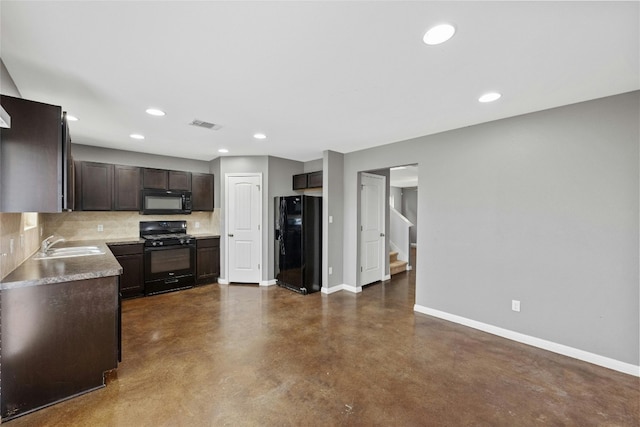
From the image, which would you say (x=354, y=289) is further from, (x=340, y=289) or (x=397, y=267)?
(x=397, y=267)

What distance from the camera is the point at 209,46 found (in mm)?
1662

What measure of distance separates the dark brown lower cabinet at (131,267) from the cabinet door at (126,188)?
2.33 feet

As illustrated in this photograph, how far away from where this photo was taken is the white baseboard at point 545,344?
2322mm

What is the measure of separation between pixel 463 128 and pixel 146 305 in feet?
16.3

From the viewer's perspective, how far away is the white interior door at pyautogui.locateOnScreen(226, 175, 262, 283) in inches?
195

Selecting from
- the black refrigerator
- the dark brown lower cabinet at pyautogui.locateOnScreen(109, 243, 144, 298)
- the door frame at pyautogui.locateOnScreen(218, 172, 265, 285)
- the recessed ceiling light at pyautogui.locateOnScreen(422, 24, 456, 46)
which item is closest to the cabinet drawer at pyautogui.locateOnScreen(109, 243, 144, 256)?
the dark brown lower cabinet at pyautogui.locateOnScreen(109, 243, 144, 298)

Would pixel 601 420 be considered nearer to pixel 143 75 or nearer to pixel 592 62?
pixel 592 62

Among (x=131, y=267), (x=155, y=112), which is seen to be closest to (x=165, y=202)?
(x=131, y=267)

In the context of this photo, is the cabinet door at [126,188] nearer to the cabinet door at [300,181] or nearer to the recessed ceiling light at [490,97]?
the cabinet door at [300,181]

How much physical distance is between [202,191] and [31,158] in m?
3.28

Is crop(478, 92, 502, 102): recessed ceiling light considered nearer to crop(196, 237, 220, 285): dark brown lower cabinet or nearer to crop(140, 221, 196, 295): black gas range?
crop(196, 237, 220, 285): dark brown lower cabinet

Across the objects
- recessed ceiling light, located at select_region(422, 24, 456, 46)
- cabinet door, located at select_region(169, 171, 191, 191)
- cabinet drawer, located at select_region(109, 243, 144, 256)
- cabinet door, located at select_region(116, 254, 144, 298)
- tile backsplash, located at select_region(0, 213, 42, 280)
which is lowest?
cabinet door, located at select_region(116, 254, 144, 298)

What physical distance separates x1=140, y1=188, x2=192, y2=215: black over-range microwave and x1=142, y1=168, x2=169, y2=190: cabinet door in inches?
3.5

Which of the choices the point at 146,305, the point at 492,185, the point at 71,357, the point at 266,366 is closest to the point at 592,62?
the point at 492,185
